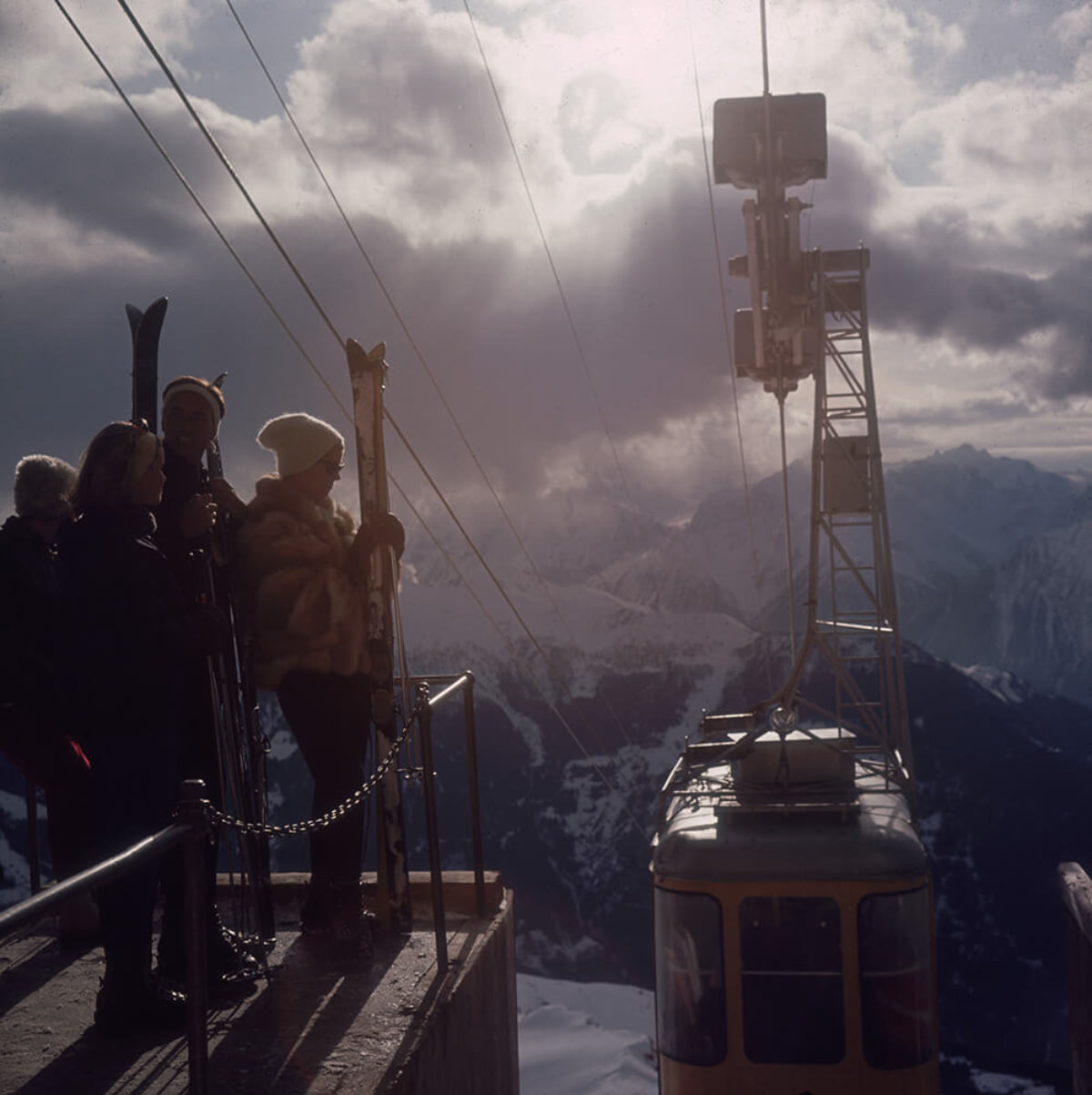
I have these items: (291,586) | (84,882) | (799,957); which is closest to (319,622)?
(291,586)

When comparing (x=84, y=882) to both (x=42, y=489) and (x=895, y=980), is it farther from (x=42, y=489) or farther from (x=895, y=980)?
(x=895, y=980)

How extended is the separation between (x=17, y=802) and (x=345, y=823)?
18049 centimetres

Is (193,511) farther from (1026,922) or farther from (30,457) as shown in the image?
(1026,922)

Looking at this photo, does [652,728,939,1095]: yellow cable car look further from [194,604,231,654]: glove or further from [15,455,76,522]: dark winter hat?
[15,455,76,522]: dark winter hat

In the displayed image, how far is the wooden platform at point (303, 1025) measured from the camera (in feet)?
13.2

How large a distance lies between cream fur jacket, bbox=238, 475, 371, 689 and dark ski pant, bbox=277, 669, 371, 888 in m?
0.08

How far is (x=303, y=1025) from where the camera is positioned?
4.50 metres

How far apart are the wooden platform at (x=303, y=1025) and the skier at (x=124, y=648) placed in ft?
1.41

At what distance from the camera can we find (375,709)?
18.4ft

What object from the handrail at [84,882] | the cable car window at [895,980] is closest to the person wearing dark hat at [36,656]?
the handrail at [84,882]

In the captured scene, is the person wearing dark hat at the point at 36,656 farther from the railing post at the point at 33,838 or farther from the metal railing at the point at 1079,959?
the metal railing at the point at 1079,959

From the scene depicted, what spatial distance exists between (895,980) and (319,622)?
4987 millimetres

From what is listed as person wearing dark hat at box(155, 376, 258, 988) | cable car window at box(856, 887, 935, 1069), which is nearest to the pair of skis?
person wearing dark hat at box(155, 376, 258, 988)

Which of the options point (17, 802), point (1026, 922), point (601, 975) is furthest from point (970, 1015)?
point (17, 802)
